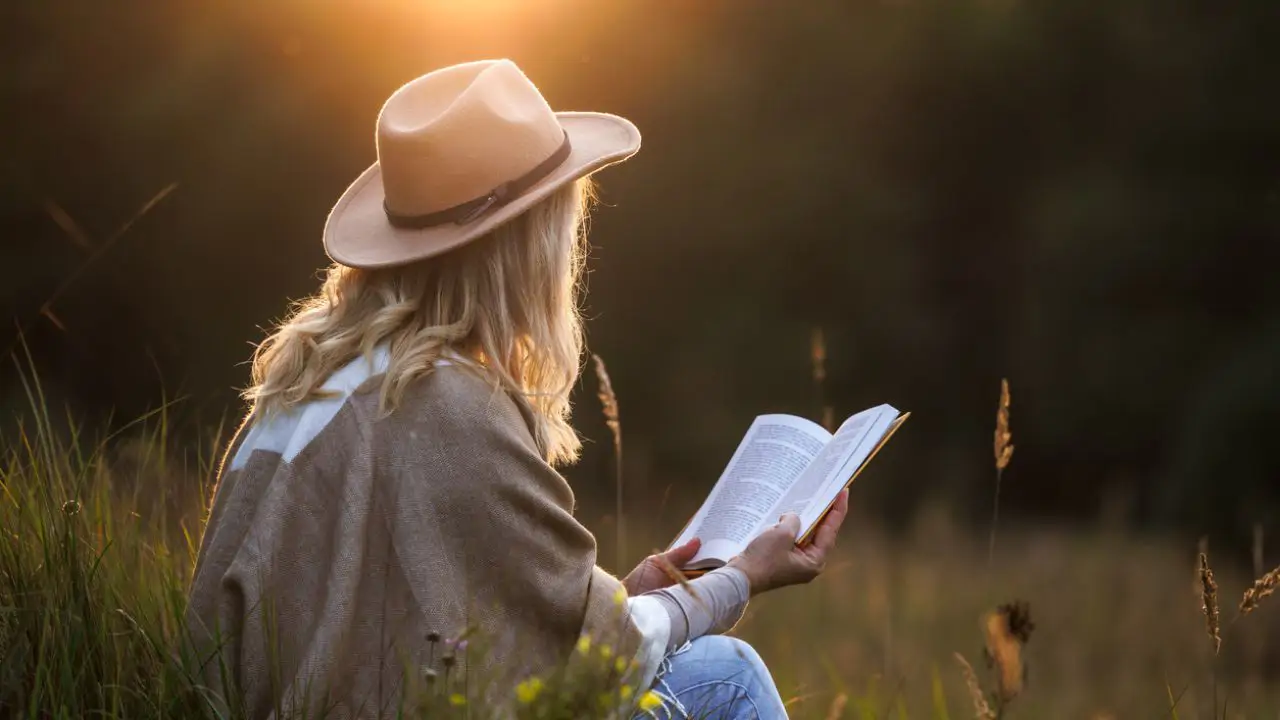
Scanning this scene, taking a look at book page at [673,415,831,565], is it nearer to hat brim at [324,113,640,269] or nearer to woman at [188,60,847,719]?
woman at [188,60,847,719]

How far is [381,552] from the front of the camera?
78.6 inches

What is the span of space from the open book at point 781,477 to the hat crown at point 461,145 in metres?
0.66

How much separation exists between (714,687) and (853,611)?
692 cm

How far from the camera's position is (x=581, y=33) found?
11.3m

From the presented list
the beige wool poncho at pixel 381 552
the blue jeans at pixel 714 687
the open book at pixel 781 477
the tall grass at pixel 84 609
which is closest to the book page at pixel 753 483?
the open book at pixel 781 477

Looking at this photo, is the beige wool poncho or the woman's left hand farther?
the woman's left hand

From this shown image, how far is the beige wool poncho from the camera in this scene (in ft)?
6.44

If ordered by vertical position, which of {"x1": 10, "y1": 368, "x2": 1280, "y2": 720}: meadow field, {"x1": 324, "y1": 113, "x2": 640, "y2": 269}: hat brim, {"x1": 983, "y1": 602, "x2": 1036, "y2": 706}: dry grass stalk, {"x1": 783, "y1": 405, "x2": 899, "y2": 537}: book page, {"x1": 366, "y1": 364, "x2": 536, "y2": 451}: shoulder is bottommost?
{"x1": 10, "y1": 368, "x2": 1280, "y2": 720}: meadow field

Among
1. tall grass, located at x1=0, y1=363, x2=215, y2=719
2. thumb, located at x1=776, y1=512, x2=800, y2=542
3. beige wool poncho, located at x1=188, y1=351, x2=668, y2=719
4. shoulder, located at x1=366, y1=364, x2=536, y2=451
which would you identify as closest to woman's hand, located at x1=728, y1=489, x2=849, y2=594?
thumb, located at x1=776, y1=512, x2=800, y2=542

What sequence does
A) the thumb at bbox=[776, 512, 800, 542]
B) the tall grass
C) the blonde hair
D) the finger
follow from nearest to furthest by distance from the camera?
the tall grass → the blonde hair → the thumb at bbox=[776, 512, 800, 542] → the finger

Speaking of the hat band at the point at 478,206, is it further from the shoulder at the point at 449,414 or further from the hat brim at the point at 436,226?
the shoulder at the point at 449,414

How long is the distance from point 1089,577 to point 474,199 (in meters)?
9.83

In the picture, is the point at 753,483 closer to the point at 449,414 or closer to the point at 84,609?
the point at 449,414

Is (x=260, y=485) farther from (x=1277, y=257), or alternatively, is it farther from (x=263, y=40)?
(x=1277, y=257)
